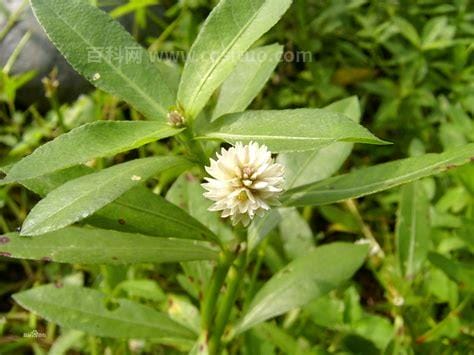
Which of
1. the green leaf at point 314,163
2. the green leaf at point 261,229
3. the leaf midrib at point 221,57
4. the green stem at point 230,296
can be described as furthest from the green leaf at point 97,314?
the leaf midrib at point 221,57

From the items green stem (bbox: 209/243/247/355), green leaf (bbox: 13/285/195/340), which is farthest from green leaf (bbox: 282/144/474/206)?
green leaf (bbox: 13/285/195/340)

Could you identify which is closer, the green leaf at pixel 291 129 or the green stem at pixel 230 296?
the green leaf at pixel 291 129

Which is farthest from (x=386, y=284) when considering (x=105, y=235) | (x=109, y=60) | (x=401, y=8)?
(x=401, y=8)

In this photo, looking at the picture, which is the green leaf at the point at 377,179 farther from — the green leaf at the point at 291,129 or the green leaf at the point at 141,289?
the green leaf at the point at 141,289

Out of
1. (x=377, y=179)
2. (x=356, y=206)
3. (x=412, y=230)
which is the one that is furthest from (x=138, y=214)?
(x=356, y=206)

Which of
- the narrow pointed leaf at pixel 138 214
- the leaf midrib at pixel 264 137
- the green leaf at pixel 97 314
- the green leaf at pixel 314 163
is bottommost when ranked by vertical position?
the green leaf at pixel 97 314

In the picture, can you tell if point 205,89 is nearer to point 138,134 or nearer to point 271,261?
point 138,134

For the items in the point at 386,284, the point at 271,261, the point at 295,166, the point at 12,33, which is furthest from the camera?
the point at 12,33
